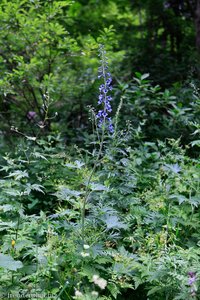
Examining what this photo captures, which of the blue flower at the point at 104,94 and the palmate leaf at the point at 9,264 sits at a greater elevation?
the blue flower at the point at 104,94

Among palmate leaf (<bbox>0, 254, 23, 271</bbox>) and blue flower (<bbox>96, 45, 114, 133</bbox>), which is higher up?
blue flower (<bbox>96, 45, 114, 133</bbox>)

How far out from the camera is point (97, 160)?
217 cm

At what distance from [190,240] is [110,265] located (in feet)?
2.01

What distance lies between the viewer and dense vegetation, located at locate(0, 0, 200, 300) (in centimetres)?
213

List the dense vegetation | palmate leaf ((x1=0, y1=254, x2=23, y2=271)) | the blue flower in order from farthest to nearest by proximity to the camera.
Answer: the blue flower → the dense vegetation → palmate leaf ((x1=0, y1=254, x2=23, y2=271))

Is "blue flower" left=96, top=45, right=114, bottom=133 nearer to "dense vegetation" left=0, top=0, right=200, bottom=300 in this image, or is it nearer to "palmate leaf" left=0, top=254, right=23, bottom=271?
"dense vegetation" left=0, top=0, right=200, bottom=300

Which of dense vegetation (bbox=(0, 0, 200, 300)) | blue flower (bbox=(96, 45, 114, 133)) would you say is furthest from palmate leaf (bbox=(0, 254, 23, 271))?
blue flower (bbox=(96, 45, 114, 133))

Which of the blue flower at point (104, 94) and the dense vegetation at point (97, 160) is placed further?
the blue flower at point (104, 94)

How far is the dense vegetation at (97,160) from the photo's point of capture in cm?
213

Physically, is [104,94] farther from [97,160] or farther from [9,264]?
[9,264]

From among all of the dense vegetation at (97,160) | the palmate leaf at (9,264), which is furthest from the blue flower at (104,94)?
the palmate leaf at (9,264)

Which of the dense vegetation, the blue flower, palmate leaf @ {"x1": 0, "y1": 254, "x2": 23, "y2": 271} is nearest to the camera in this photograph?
palmate leaf @ {"x1": 0, "y1": 254, "x2": 23, "y2": 271}

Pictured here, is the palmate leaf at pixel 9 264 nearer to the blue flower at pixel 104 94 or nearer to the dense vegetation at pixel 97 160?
the dense vegetation at pixel 97 160

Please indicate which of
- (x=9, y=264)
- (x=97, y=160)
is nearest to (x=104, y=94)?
(x=97, y=160)
